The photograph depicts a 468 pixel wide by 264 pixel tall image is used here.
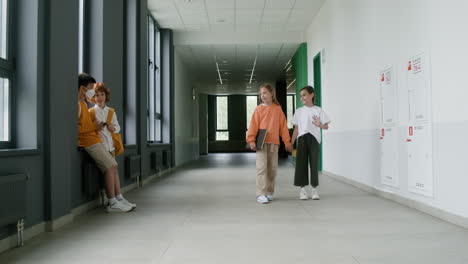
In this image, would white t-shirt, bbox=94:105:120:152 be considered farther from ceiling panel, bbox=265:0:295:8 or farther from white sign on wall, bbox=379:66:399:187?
ceiling panel, bbox=265:0:295:8

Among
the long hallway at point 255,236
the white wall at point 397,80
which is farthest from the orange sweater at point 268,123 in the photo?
the white wall at point 397,80

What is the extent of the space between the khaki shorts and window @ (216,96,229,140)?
21.2 metres

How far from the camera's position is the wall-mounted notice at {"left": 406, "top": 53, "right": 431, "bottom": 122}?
4.07 metres

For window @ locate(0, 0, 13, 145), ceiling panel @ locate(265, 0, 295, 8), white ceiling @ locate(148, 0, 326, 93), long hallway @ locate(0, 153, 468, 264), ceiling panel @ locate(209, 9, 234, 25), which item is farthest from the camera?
ceiling panel @ locate(209, 9, 234, 25)

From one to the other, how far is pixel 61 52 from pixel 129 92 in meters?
3.24

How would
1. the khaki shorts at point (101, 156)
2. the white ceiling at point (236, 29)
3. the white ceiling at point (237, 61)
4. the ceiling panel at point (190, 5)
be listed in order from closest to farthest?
the khaki shorts at point (101, 156) → the ceiling panel at point (190, 5) → the white ceiling at point (236, 29) → the white ceiling at point (237, 61)

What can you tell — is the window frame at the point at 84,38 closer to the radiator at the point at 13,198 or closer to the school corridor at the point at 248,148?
the school corridor at the point at 248,148

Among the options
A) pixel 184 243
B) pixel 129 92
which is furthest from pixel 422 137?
pixel 129 92

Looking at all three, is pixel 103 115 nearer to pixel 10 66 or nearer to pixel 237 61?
pixel 10 66

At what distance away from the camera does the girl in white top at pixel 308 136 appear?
523 centimetres

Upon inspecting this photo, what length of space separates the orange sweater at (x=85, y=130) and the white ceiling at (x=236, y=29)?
4.75 m

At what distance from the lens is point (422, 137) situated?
4188mm

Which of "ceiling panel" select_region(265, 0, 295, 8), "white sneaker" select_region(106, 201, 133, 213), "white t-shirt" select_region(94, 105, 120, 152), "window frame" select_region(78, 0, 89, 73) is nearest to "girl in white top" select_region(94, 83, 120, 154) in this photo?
"white t-shirt" select_region(94, 105, 120, 152)

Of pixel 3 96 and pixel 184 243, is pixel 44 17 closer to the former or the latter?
pixel 3 96
